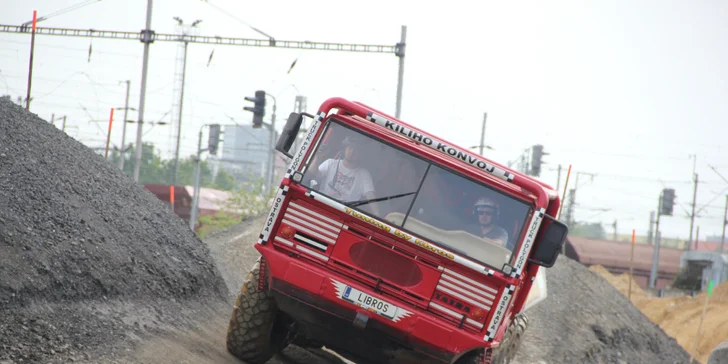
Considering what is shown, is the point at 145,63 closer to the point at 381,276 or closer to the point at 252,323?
the point at 252,323

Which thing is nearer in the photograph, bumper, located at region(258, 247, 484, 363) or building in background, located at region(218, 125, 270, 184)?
bumper, located at region(258, 247, 484, 363)

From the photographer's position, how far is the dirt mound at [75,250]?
7340 millimetres

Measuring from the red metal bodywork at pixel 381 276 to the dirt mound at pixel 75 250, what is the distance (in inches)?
69.1

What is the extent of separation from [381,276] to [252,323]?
1526 mm

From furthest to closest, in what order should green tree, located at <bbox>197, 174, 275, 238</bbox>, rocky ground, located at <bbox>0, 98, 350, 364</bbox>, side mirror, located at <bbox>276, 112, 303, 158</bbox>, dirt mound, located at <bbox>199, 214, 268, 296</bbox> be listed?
green tree, located at <bbox>197, 174, 275, 238</bbox> → dirt mound, located at <bbox>199, 214, 268, 296</bbox> → side mirror, located at <bbox>276, 112, 303, 158</bbox> → rocky ground, located at <bbox>0, 98, 350, 364</bbox>

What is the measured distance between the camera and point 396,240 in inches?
321

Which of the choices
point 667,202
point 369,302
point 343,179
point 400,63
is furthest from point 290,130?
point 667,202

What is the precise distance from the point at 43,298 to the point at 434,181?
373 cm

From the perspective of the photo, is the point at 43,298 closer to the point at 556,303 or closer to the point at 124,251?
the point at 124,251

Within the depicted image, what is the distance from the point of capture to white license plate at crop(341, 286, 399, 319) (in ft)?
26.1

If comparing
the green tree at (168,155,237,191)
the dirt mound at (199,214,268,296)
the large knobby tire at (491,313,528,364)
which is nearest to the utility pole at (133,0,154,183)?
the dirt mound at (199,214,268,296)

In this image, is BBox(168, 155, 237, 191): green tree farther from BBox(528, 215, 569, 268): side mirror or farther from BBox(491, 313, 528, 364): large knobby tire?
BBox(528, 215, 569, 268): side mirror

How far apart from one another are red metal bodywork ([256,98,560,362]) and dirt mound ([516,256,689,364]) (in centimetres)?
897

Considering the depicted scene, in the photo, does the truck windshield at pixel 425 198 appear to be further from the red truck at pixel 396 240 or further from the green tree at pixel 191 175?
the green tree at pixel 191 175
